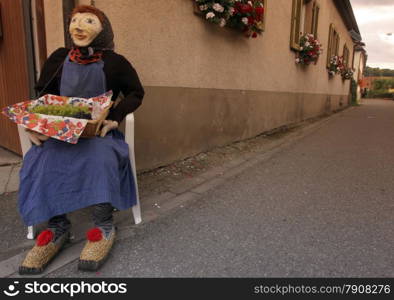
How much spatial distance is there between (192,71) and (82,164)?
8.48 feet

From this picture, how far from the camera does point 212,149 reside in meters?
4.92

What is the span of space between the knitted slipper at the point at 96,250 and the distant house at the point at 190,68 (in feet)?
5.10

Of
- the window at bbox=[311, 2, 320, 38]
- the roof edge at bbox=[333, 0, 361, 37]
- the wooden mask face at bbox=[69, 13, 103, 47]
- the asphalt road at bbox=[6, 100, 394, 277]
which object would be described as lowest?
the asphalt road at bbox=[6, 100, 394, 277]

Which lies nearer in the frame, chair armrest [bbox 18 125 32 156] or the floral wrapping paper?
the floral wrapping paper

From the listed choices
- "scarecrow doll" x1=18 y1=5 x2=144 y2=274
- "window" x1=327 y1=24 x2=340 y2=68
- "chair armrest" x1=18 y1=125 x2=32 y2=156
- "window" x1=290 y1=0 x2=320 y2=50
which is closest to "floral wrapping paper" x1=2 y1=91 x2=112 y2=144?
"scarecrow doll" x1=18 y1=5 x2=144 y2=274

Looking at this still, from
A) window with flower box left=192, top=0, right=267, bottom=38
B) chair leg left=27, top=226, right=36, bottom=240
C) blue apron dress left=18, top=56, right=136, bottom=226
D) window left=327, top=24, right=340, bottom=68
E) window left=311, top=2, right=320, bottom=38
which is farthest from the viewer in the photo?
window left=327, top=24, right=340, bottom=68

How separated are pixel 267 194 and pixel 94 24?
7.24 feet

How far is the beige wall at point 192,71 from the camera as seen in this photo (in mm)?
3316

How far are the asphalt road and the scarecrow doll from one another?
0.65 feet

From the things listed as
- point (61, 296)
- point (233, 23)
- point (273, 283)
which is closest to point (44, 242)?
point (61, 296)

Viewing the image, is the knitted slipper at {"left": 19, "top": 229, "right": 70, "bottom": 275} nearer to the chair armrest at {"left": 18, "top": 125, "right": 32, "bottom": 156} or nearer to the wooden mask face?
the chair armrest at {"left": 18, "top": 125, "right": 32, "bottom": 156}

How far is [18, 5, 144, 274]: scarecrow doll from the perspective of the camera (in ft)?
6.39

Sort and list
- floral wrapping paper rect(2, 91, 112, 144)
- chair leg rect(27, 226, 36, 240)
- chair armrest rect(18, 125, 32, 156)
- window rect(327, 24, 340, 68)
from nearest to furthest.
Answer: floral wrapping paper rect(2, 91, 112, 144) < chair armrest rect(18, 125, 32, 156) < chair leg rect(27, 226, 36, 240) < window rect(327, 24, 340, 68)

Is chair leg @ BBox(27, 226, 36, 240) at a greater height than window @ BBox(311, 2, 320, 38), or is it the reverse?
window @ BBox(311, 2, 320, 38)
